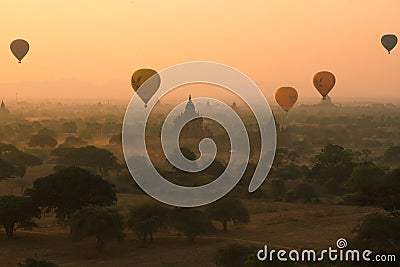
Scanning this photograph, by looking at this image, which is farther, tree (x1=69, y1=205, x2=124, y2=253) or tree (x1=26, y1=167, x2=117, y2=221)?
tree (x1=26, y1=167, x2=117, y2=221)

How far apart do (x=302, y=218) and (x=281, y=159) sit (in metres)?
27.6

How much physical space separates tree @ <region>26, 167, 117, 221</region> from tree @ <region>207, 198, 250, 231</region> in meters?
4.94

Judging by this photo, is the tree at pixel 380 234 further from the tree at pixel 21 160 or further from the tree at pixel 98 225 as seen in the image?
the tree at pixel 21 160

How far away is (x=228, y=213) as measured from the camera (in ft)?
92.7

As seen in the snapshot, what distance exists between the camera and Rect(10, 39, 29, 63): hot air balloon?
57.5 metres

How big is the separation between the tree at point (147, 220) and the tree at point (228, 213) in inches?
109

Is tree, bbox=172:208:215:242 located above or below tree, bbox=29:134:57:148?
below

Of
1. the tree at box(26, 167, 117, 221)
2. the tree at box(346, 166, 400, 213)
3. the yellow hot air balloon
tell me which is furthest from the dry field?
the yellow hot air balloon

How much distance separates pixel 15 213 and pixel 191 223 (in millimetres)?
7761

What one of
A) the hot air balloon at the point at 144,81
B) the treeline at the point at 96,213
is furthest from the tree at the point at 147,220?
the hot air balloon at the point at 144,81

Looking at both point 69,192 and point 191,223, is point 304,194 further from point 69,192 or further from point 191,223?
point 69,192

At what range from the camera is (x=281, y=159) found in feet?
192

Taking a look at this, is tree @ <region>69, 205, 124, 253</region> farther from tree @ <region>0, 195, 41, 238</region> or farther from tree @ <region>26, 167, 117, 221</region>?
tree @ <region>0, 195, 41, 238</region>

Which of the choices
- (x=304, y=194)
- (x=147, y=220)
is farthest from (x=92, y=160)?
(x=147, y=220)
